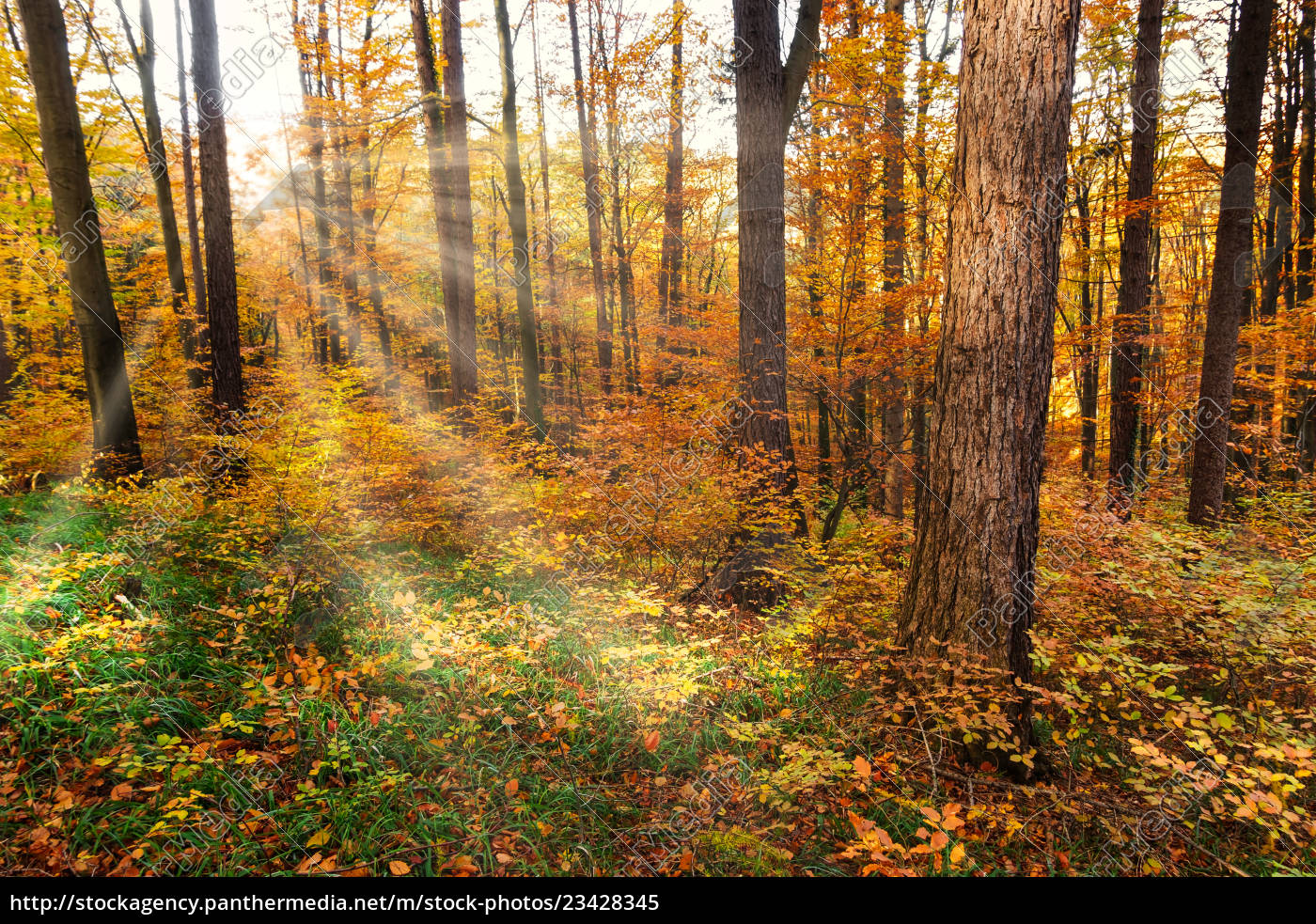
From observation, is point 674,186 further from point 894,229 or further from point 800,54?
point 800,54

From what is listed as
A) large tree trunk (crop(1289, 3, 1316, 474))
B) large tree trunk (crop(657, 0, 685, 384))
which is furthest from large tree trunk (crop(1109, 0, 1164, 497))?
large tree trunk (crop(657, 0, 685, 384))

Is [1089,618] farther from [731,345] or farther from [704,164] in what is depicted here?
[704,164]

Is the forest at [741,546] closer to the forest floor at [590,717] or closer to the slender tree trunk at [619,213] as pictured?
the forest floor at [590,717]

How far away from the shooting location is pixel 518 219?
11.6 m

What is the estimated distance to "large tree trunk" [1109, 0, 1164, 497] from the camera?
7992 mm

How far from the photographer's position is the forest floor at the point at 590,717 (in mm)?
2887

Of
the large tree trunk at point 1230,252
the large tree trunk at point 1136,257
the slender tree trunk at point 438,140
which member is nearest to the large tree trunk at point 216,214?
the slender tree trunk at point 438,140

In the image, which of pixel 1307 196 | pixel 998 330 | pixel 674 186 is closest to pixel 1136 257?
pixel 1307 196

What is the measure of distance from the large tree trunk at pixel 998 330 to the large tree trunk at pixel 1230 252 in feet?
18.5

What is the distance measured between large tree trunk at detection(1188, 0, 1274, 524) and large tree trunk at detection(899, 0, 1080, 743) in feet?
18.5

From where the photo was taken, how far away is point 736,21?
6004 millimetres

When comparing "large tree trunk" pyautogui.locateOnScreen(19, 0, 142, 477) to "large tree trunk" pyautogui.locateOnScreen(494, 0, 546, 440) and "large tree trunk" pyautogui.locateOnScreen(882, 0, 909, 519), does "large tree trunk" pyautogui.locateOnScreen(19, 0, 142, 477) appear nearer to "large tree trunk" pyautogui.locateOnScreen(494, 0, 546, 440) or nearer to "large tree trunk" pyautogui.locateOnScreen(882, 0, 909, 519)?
"large tree trunk" pyautogui.locateOnScreen(494, 0, 546, 440)
